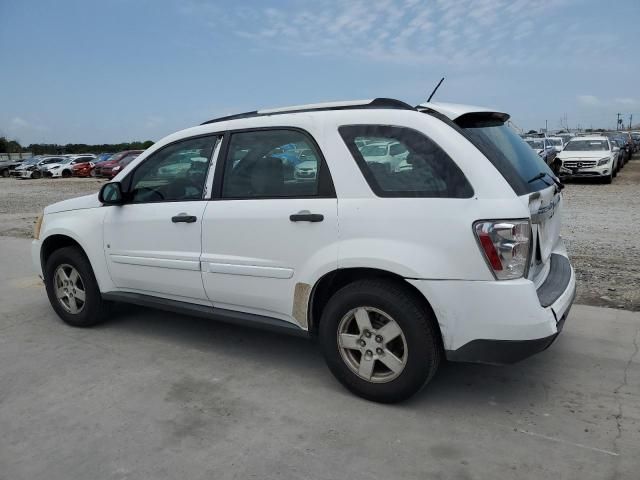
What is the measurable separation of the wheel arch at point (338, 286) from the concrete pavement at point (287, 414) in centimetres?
49

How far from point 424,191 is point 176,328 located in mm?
2760

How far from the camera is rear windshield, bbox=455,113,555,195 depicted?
3.05m

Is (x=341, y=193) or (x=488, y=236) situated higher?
(x=341, y=193)

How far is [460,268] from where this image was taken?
9.47 ft

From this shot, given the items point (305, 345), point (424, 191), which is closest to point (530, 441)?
point (424, 191)

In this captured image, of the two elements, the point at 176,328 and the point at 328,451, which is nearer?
the point at 328,451

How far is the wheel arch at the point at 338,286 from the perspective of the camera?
3.09 m

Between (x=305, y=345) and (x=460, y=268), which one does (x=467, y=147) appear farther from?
(x=305, y=345)

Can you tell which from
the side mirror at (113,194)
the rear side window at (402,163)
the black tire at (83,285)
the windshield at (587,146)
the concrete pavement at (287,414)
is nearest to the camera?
the concrete pavement at (287,414)

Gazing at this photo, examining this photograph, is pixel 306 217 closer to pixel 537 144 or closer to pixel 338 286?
pixel 338 286

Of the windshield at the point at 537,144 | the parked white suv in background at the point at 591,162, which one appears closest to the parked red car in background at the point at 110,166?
the windshield at the point at 537,144

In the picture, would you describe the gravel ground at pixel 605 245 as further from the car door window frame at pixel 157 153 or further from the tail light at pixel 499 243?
A: the car door window frame at pixel 157 153

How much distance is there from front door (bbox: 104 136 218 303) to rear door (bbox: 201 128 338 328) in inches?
6.2

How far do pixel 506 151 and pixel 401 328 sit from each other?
1253mm
